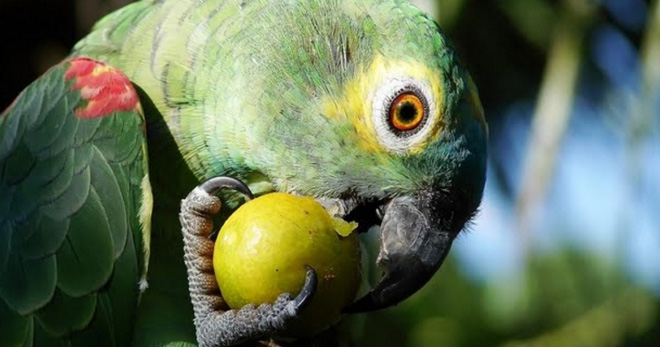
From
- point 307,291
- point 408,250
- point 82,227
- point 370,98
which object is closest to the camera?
point 307,291

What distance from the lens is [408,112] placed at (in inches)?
98.3

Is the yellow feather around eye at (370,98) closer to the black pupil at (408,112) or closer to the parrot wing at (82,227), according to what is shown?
the black pupil at (408,112)

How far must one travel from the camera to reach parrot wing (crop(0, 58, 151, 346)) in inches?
104

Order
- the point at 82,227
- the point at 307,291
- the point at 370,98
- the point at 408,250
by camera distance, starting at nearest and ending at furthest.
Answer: the point at 307,291 < the point at 408,250 < the point at 370,98 < the point at 82,227

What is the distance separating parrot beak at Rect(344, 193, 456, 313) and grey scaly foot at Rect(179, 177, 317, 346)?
23 centimetres

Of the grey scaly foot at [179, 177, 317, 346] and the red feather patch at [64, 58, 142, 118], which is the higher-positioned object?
the red feather patch at [64, 58, 142, 118]

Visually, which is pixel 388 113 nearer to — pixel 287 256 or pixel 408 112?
pixel 408 112

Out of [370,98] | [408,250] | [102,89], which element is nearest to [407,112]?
Result: [370,98]

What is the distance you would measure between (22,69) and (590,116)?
2.39 m

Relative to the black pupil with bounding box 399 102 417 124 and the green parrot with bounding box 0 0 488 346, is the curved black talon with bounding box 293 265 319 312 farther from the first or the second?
the black pupil with bounding box 399 102 417 124

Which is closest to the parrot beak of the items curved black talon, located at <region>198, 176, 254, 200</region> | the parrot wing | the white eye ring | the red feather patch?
the white eye ring

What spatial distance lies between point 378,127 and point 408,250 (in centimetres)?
31

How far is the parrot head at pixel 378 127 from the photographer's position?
248cm

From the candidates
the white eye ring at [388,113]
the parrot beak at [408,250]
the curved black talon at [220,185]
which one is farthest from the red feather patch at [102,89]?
the parrot beak at [408,250]
